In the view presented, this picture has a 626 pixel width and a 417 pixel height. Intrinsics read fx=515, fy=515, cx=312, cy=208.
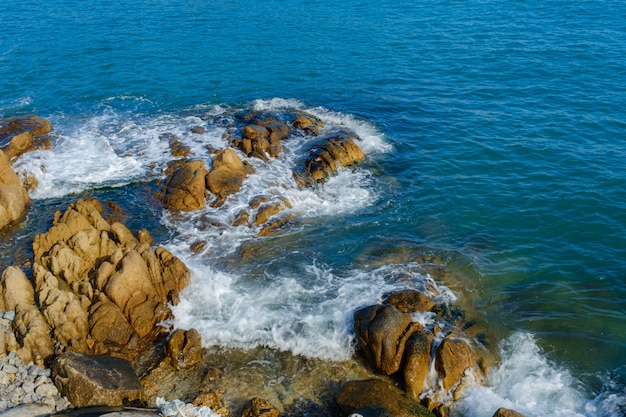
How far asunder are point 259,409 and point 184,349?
4.36m

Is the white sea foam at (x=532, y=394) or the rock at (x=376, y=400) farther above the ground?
the rock at (x=376, y=400)

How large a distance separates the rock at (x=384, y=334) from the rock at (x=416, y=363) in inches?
13.4

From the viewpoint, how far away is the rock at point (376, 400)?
18047 mm

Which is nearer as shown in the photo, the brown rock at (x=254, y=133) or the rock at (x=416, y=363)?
the rock at (x=416, y=363)

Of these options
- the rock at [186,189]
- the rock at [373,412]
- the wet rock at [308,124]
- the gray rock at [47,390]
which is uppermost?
the wet rock at [308,124]

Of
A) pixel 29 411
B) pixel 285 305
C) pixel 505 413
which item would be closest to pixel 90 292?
pixel 29 411

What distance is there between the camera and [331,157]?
114 feet

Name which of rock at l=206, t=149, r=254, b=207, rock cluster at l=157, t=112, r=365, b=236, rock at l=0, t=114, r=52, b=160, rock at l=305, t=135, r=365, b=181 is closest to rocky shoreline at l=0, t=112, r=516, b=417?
rock cluster at l=157, t=112, r=365, b=236

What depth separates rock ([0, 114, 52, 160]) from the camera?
3489 centimetres

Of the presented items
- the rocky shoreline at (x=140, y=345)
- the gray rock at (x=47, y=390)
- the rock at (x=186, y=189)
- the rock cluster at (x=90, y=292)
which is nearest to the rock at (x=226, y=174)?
the rock at (x=186, y=189)

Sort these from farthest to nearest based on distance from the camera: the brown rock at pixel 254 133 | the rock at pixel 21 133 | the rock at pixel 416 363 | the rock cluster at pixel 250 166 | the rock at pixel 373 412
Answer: the brown rock at pixel 254 133, the rock at pixel 21 133, the rock cluster at pixel 250 166, the rock at pixel 416 363, the rock at pixel 373 412

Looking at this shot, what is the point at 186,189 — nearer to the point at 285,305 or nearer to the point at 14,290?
the point at 285,305

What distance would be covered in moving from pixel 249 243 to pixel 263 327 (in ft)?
21.3

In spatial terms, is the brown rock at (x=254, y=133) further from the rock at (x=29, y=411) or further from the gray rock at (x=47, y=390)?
the rock at (x=29, y=411)
